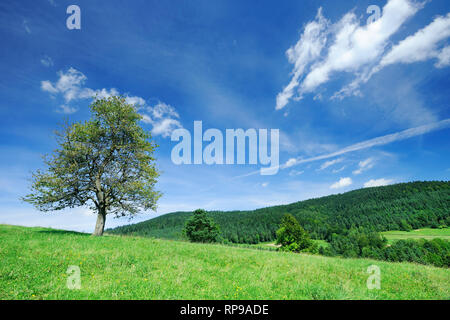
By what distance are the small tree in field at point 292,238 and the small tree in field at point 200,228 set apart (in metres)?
17.5

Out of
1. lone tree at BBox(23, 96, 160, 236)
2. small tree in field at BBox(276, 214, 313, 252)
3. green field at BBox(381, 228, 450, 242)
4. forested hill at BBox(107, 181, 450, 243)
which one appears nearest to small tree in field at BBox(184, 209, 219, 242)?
small tree in field at BBox(276, 214, 313, 252)

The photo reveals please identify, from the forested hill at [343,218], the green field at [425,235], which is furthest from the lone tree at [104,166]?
the green field at [425,235]

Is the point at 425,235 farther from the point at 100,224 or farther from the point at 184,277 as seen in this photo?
the point at 100,224

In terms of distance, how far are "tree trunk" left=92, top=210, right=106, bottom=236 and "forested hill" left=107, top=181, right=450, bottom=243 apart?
83617mm

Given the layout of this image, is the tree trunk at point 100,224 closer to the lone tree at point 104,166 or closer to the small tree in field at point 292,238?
the lone tree at point 104,166

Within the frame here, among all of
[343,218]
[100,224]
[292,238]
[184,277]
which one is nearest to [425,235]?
[343,218]

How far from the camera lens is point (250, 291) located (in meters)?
7.35

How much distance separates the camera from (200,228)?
49250 millimetres

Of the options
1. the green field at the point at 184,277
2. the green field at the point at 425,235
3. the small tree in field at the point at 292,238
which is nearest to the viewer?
the green field at the point at 184,277

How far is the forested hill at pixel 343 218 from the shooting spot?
117 metres

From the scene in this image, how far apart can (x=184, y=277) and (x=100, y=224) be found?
1512 centimetres
